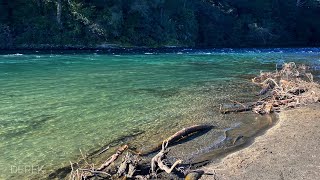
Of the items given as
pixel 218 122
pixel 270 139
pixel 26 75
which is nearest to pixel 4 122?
pixel 218 122

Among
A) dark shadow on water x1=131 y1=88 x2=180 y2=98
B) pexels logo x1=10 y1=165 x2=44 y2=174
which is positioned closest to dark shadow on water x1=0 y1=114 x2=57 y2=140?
pexels logo x1=10 y1=165 x2=44 y2=174

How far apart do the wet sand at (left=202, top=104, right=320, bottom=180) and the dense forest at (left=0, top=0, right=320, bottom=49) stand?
167ft

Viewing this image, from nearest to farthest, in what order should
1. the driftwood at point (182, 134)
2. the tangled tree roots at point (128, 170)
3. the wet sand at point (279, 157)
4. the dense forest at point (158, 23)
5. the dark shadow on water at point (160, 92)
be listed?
1. the tangled tree roots at point (128, 170)
2. the wet sand at point (279, 157)
3. the driftwood at point (182, 134)
4. the dark shadow on water at point (160, 92)
5. the dense forest at point (158, 23)

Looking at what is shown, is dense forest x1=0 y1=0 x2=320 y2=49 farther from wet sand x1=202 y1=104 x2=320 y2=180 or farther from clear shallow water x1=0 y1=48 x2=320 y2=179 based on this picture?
wet sand x1=202 y1=104 x2=320 y2=180

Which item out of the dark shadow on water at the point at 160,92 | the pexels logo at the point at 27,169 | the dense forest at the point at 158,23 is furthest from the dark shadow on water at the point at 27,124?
the dense forest at the point at 158,23

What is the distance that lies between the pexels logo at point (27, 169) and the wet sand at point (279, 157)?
4.00m

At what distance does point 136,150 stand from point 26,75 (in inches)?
721

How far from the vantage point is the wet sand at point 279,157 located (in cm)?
814

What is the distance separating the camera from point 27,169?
863cm

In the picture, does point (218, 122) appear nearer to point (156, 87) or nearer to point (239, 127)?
point (239, 127)

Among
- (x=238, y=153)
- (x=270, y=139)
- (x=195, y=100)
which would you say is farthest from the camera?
(x=195, y=100)

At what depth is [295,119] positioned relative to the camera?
13297 millimetres

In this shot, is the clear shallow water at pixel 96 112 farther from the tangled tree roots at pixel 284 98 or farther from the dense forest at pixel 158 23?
the dense forest at pixel 158 23

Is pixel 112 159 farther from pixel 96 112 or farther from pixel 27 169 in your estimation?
pixel 96 112
